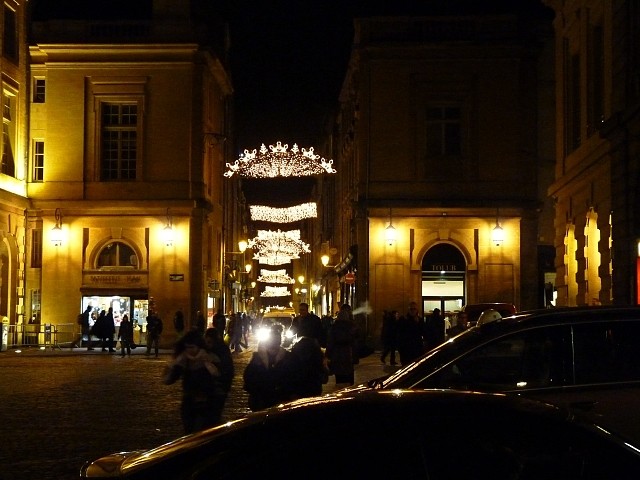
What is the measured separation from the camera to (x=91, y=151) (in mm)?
45719

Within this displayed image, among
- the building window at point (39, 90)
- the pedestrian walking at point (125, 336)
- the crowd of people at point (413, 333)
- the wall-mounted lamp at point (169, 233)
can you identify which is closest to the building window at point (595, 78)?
the crowd of people at point (413, 333)

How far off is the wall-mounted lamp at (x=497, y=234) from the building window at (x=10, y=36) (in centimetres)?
2221

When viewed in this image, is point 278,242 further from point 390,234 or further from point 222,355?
point 222,355

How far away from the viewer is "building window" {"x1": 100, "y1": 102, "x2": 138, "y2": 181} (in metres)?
46.2

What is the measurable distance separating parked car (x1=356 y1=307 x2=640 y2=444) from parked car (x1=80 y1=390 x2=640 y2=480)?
3.46m

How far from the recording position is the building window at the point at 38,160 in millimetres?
46406

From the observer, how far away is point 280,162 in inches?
1522

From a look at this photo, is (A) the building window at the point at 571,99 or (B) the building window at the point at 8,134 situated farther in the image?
(B) the building window at the point at 8,134

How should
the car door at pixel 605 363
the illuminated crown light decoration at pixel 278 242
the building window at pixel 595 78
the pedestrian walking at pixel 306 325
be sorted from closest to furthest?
1. the car door at pixel 605 363
2. the pedestrian walking at pixel 306 325
3. the building window at pixel 595 78
4. the illuminated crown light decoration at pixel 278 242

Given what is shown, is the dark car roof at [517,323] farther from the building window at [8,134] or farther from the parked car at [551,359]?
the building window at [8,134]

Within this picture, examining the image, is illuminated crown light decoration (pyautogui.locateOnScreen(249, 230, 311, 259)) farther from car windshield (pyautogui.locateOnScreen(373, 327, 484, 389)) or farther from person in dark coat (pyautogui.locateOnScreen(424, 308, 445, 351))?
car windshield (pyautogui.locateOnScreen(373, 327, 484, 389))

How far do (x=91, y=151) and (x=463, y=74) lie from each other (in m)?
17.0

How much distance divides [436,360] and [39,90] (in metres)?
42.3

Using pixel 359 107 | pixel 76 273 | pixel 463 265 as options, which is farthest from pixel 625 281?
pixel 76 273
